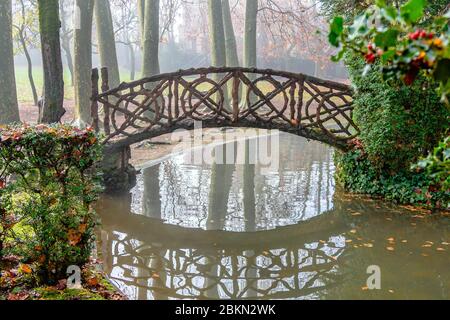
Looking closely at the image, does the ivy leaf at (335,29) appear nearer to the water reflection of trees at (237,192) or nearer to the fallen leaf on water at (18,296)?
the fallen leaf on water at (18,296)

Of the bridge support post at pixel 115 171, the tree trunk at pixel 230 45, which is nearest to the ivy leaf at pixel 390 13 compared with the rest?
the bridge support post at pixel 115 171

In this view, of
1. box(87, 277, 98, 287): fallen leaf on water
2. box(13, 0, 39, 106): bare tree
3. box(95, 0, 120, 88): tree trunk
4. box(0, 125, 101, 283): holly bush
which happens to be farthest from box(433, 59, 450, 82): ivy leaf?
box(13, 0, 39, 106): bare tree

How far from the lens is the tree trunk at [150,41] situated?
15883mm

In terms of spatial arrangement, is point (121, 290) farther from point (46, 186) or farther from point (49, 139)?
point (49, 139)

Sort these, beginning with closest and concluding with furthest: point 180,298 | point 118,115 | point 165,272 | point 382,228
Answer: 1. point 180,298
2. point 165,272
3. point 382,228
4. point 118,115

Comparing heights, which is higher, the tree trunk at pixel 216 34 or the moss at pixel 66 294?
the tree trunk at pixel 216 34

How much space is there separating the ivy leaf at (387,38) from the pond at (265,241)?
3.87m

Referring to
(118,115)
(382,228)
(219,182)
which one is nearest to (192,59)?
(118,115)

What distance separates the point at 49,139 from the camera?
4.82 meters

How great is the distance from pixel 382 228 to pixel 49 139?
17.5 ft

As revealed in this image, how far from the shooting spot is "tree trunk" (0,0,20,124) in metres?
12.3

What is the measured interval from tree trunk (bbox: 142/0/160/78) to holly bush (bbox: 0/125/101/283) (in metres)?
11.2

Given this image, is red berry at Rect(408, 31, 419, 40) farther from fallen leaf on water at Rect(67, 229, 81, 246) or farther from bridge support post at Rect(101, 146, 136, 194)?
bridge support post at Rect(101, 146, 136, 194)

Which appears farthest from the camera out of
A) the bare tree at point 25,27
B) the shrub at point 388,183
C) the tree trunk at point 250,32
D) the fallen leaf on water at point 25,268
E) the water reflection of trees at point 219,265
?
the bare tree at point 25,27
